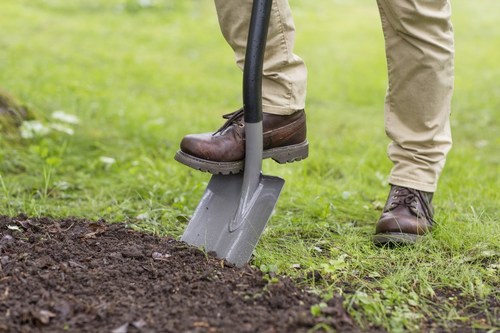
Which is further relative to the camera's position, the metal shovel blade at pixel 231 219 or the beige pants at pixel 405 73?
the beige pants at pixel 405 73

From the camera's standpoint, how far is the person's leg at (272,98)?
247 cm

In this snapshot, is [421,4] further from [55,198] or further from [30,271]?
[55,198]

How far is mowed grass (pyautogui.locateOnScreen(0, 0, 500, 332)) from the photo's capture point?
7.50 feet

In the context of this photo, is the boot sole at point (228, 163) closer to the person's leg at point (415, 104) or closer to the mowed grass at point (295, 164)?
the mowed grass at point (295, 164)

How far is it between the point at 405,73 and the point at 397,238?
0.62 meters

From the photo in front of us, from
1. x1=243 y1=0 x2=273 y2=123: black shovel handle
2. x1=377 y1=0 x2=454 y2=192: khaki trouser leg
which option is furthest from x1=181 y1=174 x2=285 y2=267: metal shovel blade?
x1=377 y1=0 x2=454 y2=192: khaki trouser leg

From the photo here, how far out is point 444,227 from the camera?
8.84ft

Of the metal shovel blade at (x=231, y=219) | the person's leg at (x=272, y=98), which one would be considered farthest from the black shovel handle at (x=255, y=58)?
the metal shovel blade at (x=231, y=219)

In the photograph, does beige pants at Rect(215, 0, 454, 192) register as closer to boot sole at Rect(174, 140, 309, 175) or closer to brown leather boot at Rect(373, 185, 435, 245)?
brown leather boot at Rect(373, 185, 435, 245)

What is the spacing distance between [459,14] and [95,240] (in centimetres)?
1047

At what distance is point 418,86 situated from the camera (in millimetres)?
2689

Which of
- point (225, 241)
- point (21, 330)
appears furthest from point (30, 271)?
point (225, 241)

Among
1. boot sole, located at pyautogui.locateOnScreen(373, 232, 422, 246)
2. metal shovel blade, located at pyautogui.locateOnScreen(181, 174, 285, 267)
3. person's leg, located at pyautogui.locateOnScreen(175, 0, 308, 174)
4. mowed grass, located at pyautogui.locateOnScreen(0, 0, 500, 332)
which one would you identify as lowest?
mowed grass, located at pyautogui.locateOnScreen(0, 0, 500, 332)

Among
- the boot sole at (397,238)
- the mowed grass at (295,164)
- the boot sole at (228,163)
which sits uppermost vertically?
the boot sole at (228,163)
